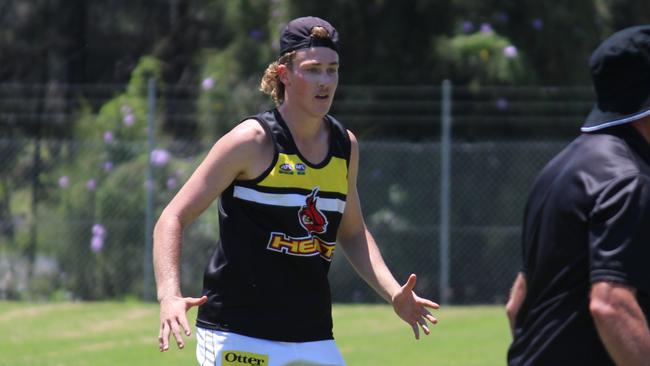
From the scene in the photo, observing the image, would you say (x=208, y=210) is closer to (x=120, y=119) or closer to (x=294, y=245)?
(x=120, y=119)

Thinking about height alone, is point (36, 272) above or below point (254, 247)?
below

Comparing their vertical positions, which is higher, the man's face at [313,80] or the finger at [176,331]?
the man's face at [313,80]

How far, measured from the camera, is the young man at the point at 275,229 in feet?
14.2

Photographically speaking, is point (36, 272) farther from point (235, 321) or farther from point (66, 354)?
point (235, 321)

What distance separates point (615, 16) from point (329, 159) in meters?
15.2

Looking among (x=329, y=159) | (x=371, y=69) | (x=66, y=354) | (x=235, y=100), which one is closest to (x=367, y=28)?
(x=371, y=69)

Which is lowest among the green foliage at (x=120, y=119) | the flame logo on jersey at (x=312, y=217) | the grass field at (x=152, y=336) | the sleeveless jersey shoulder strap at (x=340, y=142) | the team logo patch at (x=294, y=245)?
the grass field at (x=152, y=336)

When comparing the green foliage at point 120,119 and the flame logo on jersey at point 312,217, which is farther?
the green foliage at point 120,119

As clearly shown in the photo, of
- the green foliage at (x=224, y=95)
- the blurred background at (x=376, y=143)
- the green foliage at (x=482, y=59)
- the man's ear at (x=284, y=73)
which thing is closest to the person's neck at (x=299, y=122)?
the man's ear at (x=284, y=73)

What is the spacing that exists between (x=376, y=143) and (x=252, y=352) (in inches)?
406

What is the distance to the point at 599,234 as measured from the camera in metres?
2.99

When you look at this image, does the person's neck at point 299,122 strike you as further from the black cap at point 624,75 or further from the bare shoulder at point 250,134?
the black cap at point 624,75

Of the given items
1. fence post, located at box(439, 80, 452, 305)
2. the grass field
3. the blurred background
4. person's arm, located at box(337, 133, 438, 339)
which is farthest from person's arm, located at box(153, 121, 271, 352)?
fence post, located at box(439, 80, 452, 305)

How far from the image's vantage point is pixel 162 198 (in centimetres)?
1480
